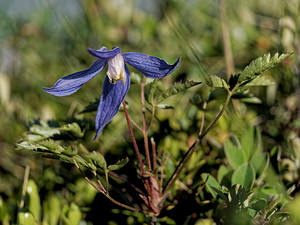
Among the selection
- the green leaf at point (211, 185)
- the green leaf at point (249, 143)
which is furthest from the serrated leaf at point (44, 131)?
the green leaf at point (249, 143)

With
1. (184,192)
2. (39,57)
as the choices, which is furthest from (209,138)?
(39,57)

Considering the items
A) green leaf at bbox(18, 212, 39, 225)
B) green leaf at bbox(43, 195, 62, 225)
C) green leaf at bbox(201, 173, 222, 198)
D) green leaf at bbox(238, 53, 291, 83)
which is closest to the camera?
green leaf at bbox(238, 53, 291, 83)

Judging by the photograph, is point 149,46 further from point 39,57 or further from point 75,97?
point 39,57

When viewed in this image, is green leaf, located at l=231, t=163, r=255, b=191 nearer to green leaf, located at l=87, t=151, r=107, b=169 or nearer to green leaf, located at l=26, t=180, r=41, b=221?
green leaf, located at l=87, t=151, r=107, b=169

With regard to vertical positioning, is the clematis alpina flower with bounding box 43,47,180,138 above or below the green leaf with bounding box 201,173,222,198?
above

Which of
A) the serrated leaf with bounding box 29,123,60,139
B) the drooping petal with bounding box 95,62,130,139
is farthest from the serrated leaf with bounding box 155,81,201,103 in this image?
the serrated leaf with bounding box 29,123,60,139

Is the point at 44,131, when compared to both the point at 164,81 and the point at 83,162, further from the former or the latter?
the point at 164,81

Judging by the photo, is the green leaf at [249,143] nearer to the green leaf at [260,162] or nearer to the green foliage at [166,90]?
the green leaf at [260,162]
